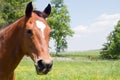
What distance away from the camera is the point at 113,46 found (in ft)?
Answer: 277

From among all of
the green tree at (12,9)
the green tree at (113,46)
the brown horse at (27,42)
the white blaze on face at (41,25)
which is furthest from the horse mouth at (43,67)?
the green tree at (113,46)

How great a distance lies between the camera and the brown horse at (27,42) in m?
5.79

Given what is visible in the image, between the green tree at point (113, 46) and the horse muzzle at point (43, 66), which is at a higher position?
the horse muzzle at point (43, 66)

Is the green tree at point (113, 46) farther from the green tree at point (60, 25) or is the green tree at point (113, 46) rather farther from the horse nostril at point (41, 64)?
the horse nostril at point (41, 64)

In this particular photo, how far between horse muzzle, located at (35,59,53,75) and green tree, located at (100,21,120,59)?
76.7 m

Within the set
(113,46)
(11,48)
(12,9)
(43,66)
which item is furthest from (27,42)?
(113,46)

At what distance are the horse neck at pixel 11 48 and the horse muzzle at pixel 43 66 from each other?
786 millimetres

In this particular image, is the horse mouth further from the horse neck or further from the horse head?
the horse neck

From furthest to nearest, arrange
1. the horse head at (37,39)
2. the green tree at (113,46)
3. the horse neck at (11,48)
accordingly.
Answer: the green tree at (113,46) < the horse neck at (11,48) < the horse head at (37,39)

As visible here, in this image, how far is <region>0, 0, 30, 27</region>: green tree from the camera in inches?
2425

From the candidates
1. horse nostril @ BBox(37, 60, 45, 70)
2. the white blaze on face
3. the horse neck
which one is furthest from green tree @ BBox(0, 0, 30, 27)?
horse nostril @ BBox(37, 60, 45, 70)

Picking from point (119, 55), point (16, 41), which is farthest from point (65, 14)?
point (16, 41)

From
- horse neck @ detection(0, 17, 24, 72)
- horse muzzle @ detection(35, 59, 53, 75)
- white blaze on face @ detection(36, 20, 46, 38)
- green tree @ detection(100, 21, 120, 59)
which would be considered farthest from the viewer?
green tree @ detection(100, 21, 120, 59)

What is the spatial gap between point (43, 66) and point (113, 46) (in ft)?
262
